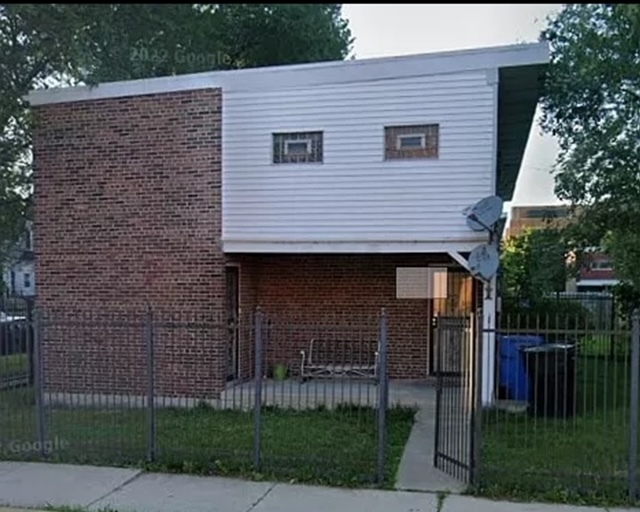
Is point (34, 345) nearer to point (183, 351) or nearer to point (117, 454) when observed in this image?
point (117, 454)

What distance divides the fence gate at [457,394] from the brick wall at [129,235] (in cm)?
484

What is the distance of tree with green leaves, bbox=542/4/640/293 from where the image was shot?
14391mm

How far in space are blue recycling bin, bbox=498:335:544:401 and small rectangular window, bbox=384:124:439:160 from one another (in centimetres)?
305

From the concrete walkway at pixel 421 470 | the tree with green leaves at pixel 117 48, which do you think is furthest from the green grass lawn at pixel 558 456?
the tree with green leaves at pixel 117 48

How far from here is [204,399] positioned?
11211 millimetres

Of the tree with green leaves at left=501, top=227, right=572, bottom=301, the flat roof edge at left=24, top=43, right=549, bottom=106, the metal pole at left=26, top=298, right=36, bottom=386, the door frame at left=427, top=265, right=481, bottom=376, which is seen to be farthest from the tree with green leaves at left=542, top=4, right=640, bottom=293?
the metal pole at left=26, top=298, right=36, bottom=386

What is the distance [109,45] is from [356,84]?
4.11m

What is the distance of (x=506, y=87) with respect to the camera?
11.3 metres

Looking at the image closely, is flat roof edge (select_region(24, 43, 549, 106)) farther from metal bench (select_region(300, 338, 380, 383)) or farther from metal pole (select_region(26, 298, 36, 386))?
metal pole (select_region(26, 298, 36, 386))

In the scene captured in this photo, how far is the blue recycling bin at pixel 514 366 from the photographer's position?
10724 mm

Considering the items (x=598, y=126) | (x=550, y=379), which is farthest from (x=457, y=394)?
(x=598, y=126)

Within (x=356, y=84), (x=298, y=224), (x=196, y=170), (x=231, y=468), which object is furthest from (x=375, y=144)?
(x=231, y=468)

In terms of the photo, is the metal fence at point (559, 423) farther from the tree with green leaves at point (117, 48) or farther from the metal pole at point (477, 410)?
the tree with green leaves at point (117, 48)

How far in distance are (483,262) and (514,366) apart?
1.92 meters
